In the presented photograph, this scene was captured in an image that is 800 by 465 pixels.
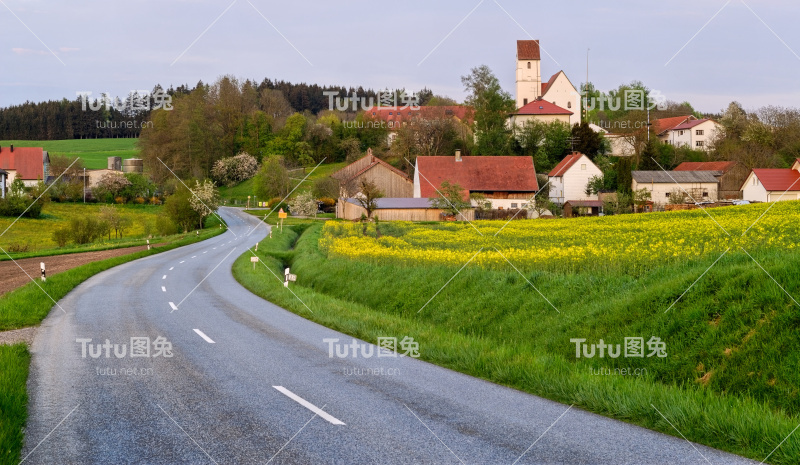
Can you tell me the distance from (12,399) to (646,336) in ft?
31.6

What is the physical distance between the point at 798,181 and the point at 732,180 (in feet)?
60.4

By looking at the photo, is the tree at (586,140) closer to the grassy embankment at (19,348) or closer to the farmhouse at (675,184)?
the farmhouse at (675,184)

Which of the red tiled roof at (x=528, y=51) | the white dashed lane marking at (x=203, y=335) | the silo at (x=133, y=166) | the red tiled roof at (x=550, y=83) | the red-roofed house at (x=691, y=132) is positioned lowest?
the white dashed lane marking at (x=203, y=335)

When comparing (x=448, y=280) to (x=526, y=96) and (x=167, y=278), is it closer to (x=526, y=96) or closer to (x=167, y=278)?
(x=167, y=278)

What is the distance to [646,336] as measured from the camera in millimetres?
11383

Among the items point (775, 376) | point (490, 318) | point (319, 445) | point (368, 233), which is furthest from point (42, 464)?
point (368, 233)

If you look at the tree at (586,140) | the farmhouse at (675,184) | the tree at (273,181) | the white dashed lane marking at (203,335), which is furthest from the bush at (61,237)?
the tree at (586,140)

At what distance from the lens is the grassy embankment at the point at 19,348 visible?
677 cm

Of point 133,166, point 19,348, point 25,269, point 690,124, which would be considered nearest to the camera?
point 19,348

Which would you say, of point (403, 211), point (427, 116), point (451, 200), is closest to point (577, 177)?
point (451, 200)

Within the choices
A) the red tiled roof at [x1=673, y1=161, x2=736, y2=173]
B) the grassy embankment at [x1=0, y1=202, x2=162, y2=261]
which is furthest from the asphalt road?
the red tiled roof at [x1=673, y1=161, x2=736, y2=173]

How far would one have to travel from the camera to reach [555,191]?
8688 cm

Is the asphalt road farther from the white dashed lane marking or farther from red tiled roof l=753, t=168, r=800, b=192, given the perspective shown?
red tiled roof l=753, t=168, r=800, b=192

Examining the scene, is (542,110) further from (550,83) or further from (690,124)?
(690,124)
